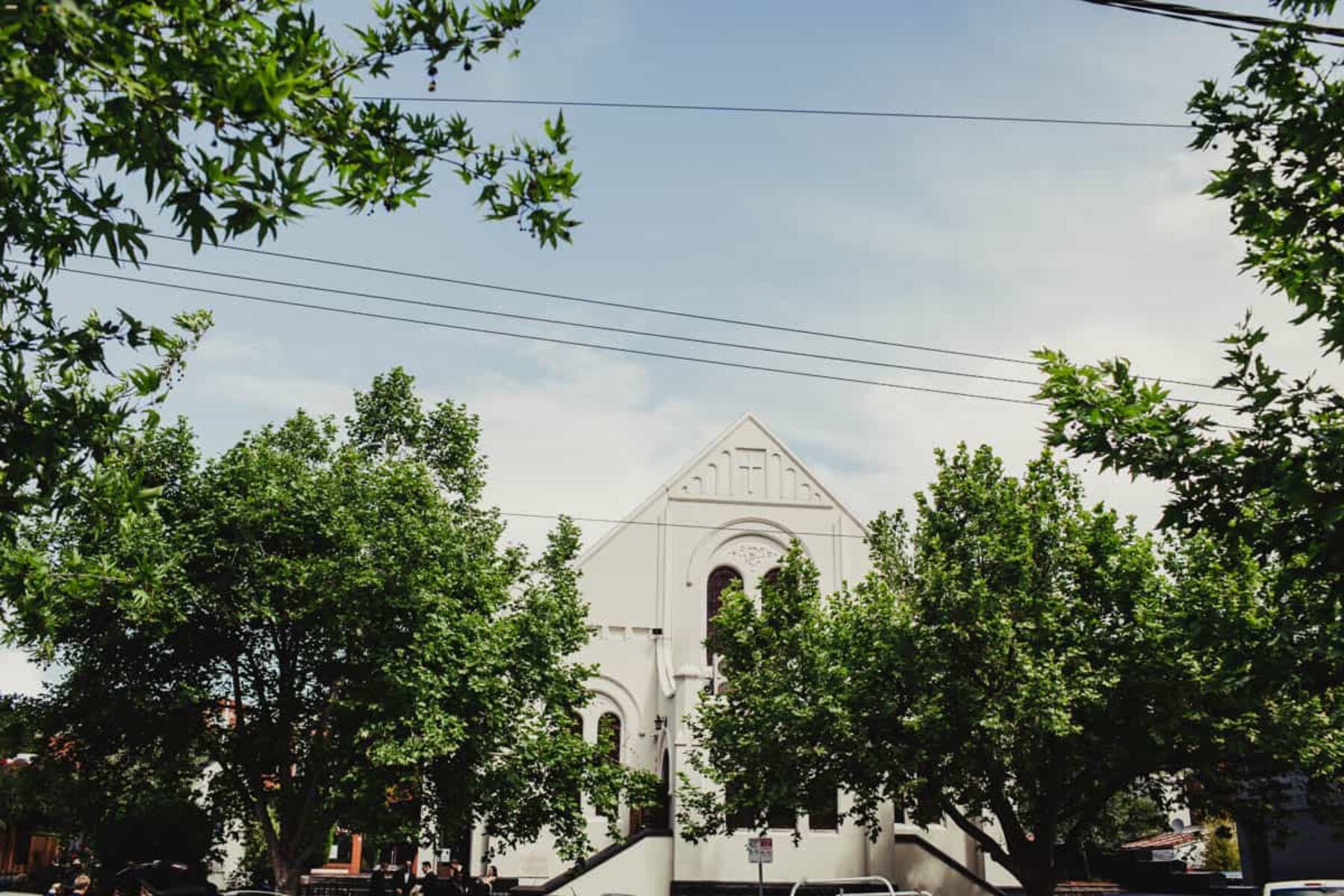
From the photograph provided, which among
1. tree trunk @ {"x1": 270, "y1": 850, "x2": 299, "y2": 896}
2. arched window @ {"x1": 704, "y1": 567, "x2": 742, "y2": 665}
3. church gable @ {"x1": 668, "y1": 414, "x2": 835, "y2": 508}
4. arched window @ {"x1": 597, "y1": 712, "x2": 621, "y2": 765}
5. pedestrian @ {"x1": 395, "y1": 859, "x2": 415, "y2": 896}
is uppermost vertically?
church gable @ {"x1": 668, "y1": 414, "x2": 835, "y2": 508}

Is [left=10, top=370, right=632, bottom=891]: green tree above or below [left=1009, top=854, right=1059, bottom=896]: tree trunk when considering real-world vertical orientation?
above

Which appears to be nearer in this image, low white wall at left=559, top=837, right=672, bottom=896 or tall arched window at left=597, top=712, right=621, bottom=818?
low white wall at left=559, top=837, right=672, bottom=896

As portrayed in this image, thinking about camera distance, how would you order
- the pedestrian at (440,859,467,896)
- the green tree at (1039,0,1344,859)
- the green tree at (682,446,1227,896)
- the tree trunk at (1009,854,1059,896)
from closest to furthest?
the green tree at (1039,0,1344,859) < the pedestrian at (440,859,467,896) < the green tree at (682,446,1227,896) < the tree trunk at (1009,854,1059,896)

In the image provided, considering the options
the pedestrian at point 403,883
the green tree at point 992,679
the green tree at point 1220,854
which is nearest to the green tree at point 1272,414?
the green tree at point 992,679

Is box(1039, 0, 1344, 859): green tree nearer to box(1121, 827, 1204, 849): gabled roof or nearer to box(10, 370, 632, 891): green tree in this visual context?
box(10, 370, 632, 891): green tree

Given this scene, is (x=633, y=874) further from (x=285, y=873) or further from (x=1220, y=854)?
(x=1220, y=854)

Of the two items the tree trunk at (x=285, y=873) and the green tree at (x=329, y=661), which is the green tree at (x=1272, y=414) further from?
the tree trunk at (x=285, y=873)

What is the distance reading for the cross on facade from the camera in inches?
1363

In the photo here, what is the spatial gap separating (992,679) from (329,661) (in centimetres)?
1419

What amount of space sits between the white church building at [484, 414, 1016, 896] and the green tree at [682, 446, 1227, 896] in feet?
13.0

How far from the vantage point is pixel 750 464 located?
3481cm

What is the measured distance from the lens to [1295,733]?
20359 millimetres

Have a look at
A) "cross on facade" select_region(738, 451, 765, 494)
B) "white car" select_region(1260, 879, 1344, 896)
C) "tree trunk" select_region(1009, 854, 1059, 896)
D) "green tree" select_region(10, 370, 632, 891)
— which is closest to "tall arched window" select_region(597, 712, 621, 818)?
"green tree" select_region(10, 370, 632, 891)

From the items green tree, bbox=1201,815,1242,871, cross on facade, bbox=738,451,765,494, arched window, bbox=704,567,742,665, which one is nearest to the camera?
arched window, bbox=704,567,742,665
